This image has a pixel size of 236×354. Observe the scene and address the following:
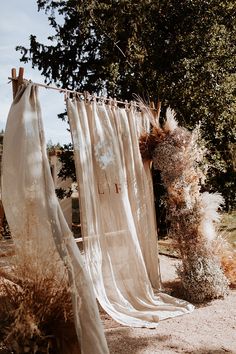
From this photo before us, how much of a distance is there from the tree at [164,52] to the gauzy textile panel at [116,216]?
3847 millimetres

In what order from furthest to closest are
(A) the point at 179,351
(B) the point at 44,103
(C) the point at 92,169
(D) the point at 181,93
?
(D) the point at 181,93, (C) the point at 92,169, (B) the point at 44,103, (A) the point at 179,351

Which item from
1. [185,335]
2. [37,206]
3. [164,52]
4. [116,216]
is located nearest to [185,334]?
[185,335]

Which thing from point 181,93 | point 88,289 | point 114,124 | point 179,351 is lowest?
point 179,351

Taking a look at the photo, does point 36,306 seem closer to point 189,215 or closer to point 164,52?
point 189,215

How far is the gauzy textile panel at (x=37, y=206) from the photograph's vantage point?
2.88 m

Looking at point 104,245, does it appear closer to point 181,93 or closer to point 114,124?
point 114,124

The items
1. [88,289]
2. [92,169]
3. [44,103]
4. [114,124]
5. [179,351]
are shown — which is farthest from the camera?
[114,124]

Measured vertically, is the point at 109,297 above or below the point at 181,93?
below

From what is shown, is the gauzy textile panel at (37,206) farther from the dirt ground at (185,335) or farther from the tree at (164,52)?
the tree at (164,52)

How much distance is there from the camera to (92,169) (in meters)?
4.02

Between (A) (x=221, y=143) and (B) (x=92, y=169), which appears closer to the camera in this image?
(B) (x=92, y=169)

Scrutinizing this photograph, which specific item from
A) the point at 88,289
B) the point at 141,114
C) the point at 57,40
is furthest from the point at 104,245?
the point at 57,40

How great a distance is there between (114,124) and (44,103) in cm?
106

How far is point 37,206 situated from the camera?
10.2ft
